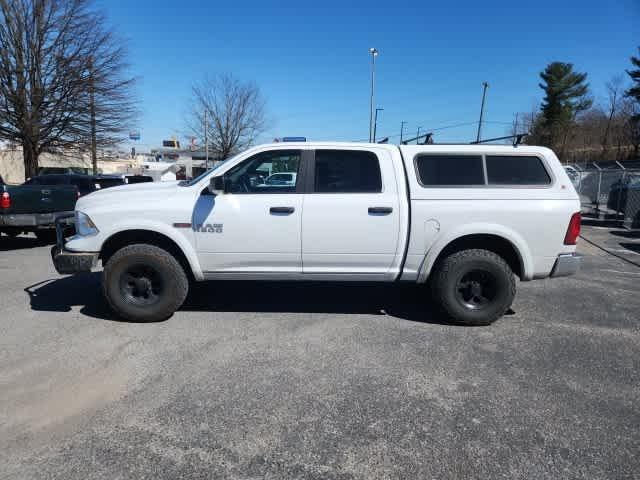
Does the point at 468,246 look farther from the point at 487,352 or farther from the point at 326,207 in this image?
the point at 326,207

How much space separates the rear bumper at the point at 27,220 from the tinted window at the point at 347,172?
600cm

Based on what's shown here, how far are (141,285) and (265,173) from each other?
1.80 m

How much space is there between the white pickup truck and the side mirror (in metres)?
0.02

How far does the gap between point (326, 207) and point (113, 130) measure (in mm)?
21850

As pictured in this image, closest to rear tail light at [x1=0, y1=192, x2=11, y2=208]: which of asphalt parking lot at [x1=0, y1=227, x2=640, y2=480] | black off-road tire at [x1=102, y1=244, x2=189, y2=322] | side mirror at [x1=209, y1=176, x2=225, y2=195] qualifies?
asphalt parking lot at [x1=0, y1=227, x2=640, y2=480]

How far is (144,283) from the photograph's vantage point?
438 centimetres

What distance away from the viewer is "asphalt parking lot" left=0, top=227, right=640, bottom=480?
2.39m

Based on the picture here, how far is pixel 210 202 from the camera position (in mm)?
4230

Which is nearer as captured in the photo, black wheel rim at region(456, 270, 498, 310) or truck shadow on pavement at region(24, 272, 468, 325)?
black wheel rim at region(456, 270, 498, 310)

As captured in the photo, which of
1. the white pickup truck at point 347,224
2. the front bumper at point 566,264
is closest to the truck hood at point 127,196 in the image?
the white pickup truck at point 347,224

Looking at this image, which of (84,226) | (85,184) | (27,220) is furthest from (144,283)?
(85,184)

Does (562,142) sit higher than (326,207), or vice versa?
(562,142)

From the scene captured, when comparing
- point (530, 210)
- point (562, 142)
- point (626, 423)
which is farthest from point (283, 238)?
point (562, 142)

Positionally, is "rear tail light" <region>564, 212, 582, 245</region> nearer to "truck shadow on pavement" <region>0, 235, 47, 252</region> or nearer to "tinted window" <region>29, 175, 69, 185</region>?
"truck shadow on pavement" <region>0, 235, 47, 252</region>
